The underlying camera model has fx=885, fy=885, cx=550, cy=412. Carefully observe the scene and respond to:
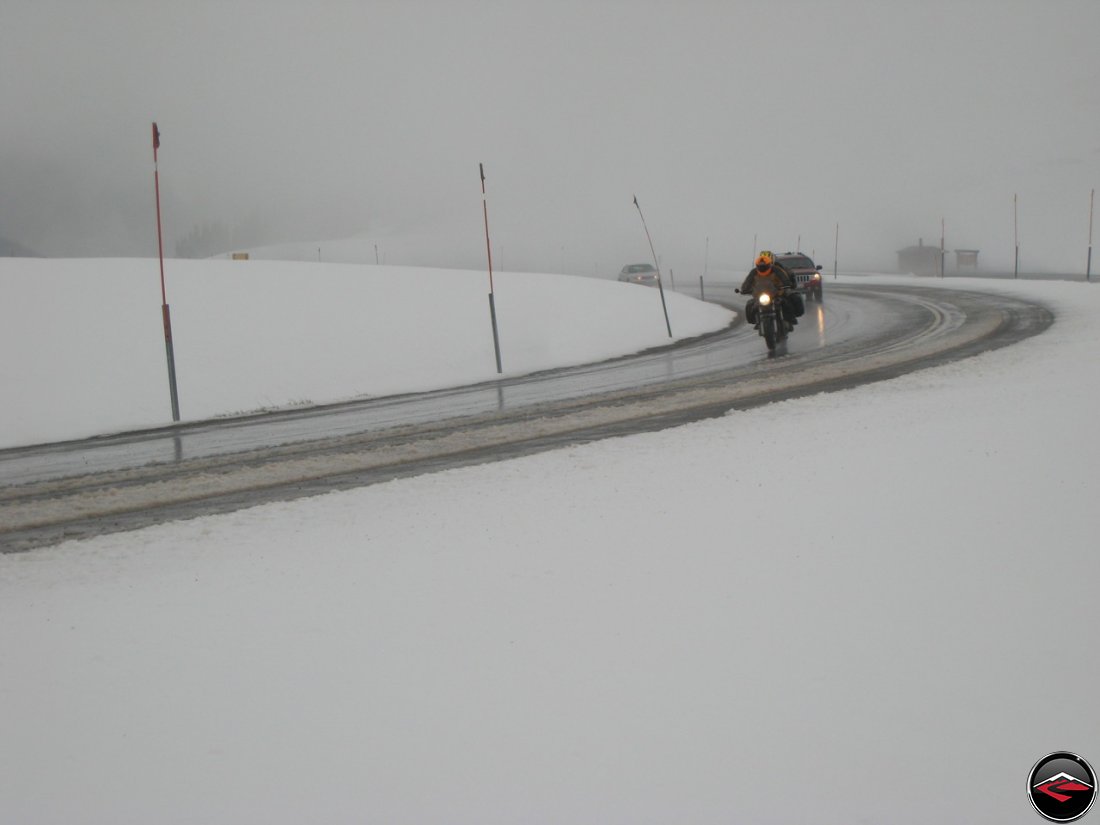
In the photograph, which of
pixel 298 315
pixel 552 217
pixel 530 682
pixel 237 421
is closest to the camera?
pixel 530 682

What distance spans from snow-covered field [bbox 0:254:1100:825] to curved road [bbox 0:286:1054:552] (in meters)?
0.97

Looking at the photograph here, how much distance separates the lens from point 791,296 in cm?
1873

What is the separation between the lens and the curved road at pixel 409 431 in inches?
308

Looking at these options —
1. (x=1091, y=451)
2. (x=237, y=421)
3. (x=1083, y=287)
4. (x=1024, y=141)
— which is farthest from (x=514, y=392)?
(x=1024, y=141)

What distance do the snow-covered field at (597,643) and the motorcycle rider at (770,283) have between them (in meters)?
10.0

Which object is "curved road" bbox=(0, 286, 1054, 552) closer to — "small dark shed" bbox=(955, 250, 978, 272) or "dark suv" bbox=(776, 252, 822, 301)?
"dark suv" bbox=(776, 252, 822, 301)

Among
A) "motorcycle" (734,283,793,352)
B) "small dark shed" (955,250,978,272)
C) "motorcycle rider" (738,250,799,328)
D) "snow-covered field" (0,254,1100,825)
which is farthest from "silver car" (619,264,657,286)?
"small dark shed" (955,250,978,272)

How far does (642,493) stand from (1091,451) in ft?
11.8

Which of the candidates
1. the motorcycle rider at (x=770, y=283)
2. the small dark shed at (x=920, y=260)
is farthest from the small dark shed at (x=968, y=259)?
the motorcycle rider at (x=770, y=283)

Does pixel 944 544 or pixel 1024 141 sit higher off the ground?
pixel 1024 141

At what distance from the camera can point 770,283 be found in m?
18.3

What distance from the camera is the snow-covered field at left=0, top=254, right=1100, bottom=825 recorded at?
339cm

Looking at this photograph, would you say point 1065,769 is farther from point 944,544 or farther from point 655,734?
point 944,544

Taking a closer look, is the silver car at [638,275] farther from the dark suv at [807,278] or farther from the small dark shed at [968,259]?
the small dark shed at [968,259]
